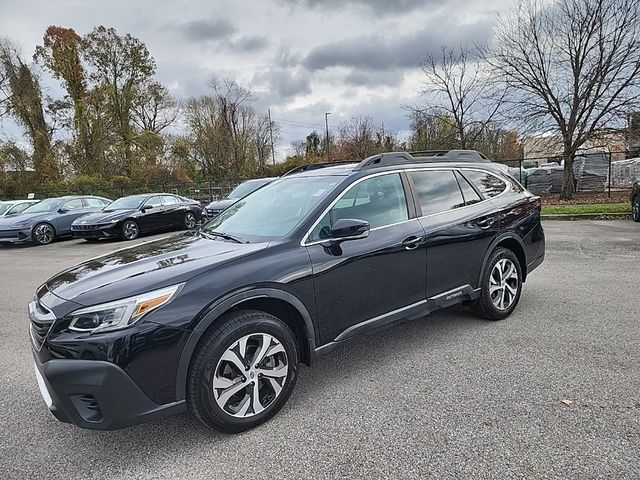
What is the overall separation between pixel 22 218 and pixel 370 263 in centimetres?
1343

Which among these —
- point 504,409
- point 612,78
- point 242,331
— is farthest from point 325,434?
point 612,78

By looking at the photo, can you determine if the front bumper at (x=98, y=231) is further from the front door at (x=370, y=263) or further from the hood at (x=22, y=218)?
the front door at (x=370, y=263)

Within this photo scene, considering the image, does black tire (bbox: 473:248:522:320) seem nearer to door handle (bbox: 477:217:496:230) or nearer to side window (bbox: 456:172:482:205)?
door handle (bbox: 477:217:496:230)

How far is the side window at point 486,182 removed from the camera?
4434 millimetres

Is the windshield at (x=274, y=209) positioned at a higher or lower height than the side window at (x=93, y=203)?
lower

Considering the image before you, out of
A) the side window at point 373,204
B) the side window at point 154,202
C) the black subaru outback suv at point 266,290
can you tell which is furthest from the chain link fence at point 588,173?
the side window at point 373,204

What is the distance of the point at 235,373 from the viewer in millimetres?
2664

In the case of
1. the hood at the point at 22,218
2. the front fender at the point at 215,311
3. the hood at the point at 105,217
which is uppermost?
the hood at the point at 22,218

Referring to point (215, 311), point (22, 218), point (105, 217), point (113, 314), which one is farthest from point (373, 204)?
point (22, 218)

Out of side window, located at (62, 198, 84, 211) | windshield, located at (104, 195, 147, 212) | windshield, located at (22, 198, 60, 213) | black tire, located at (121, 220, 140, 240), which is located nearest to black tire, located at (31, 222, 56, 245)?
windshield, located at (22, 198, 60, 213)

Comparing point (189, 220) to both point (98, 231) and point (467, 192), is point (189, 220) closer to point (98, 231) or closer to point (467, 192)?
point (98, 231)

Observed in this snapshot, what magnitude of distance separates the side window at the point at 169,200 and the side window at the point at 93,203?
2.63m

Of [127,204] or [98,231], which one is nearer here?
[98,231]

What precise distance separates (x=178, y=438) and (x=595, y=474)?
2.30 meters
